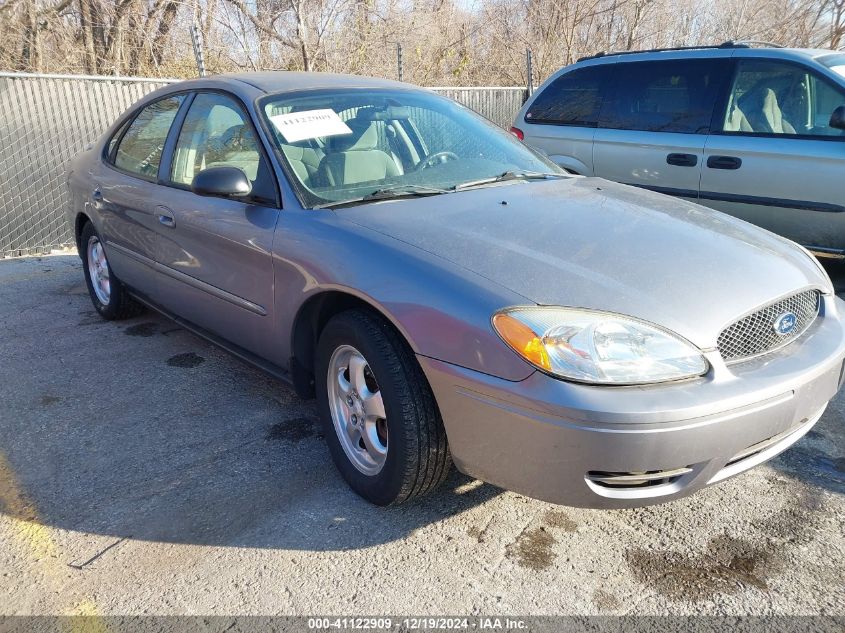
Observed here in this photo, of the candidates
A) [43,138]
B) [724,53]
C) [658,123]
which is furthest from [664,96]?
[43,138]

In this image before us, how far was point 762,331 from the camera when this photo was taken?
235 centimetres

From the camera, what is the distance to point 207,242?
3.36m

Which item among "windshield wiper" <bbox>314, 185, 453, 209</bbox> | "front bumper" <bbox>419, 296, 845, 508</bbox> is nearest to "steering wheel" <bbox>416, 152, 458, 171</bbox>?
"windshield wiper" <bbox>314, 185, 453, 209</bbox>

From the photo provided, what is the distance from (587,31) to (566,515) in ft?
56.3

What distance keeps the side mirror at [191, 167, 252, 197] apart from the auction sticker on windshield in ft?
0.97

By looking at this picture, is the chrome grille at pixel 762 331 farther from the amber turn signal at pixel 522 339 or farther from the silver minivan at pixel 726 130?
the silver minivan at pixel 726 130

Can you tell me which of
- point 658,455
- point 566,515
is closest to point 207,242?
point 566,515

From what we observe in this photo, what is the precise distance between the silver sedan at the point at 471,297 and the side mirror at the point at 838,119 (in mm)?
2340

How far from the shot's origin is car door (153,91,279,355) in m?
3.07

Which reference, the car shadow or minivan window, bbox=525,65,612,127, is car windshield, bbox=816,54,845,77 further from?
the car shadow

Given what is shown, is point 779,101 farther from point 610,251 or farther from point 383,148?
point 610,251

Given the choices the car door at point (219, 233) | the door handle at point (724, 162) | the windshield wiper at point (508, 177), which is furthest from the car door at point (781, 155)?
the car door at point (219, 233)

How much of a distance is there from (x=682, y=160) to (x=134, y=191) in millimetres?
4103

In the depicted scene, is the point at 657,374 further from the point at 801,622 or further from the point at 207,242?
the point at 207,242
